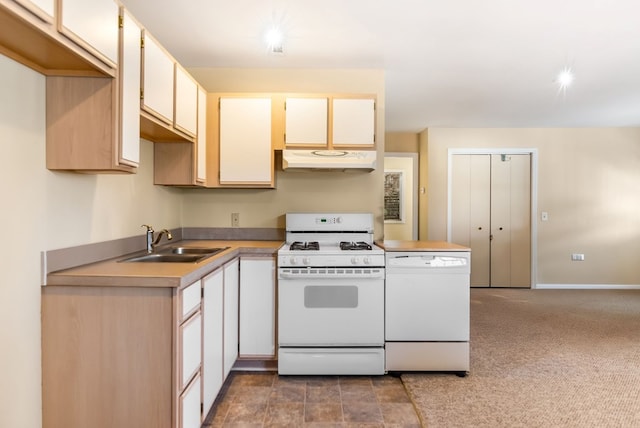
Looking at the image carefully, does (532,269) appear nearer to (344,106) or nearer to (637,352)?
(637,352)

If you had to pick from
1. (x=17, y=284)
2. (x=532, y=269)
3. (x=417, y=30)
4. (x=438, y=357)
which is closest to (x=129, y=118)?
(x=17, y=284)

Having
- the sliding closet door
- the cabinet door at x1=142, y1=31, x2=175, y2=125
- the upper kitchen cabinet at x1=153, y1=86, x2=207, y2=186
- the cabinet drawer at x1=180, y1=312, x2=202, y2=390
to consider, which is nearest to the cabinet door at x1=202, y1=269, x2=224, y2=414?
the cabinet drawer at x1=180, y1=312, x2=202, y2=390

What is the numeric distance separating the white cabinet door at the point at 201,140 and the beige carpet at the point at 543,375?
2.15 m

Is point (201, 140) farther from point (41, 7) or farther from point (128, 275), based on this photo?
point (41, 7)

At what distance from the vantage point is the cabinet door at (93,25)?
1280 mm

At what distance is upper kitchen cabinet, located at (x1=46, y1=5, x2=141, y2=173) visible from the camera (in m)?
1.58

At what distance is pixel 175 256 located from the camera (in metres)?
2.39

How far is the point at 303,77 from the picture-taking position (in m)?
3.24

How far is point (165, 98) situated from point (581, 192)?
5810 mm

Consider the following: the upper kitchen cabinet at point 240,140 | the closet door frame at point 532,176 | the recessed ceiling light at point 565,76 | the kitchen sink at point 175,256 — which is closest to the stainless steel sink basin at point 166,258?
the kitchen sink at point 175,256

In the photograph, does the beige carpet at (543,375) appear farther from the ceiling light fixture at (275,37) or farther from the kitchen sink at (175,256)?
the ceiling light fixture at (275,37)

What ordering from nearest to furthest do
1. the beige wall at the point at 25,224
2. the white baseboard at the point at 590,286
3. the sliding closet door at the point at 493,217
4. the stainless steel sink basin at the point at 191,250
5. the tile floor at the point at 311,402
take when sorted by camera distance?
the beige wall at the point at 25,224 < the tile floor at the point at 311,402 < the stainless steel sink basin at the point at 191,250 < the white baseboard at the point at 590,286 < the sliding closet door at the point at 493,217

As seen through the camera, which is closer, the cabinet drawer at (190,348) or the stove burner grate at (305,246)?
the cabinet drawer at (190,348)

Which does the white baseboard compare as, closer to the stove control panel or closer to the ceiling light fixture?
the stove control panel
